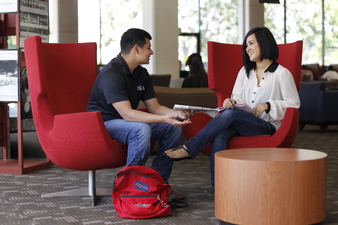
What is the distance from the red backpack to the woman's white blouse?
967mm

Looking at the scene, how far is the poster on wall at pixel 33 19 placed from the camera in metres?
4.05

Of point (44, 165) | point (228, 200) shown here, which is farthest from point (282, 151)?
point (44, 165)

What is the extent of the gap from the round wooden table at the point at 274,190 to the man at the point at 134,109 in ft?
1.89

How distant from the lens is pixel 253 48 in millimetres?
3281

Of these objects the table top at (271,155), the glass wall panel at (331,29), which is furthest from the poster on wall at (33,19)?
the glass wall panel at (331,29)

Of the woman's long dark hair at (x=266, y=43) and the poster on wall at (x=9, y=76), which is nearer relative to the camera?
the woman's long dark hair at (x=266, y=43)

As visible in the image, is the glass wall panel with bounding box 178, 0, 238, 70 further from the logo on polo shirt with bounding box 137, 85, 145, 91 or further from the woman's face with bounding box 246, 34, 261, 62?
the logo on polo shirt with bounding box 137, 85, 145, 91

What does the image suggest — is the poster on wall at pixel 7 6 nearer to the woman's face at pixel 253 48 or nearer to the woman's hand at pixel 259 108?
the woman's face at pixel 253 48

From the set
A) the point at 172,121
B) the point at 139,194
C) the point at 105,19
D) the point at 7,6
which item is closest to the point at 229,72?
the point at 172,121

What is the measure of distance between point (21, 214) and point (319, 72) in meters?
13.5

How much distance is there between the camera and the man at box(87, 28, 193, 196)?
110 inches

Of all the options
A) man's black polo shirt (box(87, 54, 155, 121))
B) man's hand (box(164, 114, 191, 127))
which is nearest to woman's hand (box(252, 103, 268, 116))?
man's hand (box(164, 114, 191, 127))

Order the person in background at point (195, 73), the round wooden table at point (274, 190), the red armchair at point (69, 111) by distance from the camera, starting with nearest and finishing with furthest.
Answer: the round wooden table at point (274, 190)
the red armchair at point (69, 111)
the person in background at point (195, 73)

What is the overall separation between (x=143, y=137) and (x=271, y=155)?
2.43 feet
